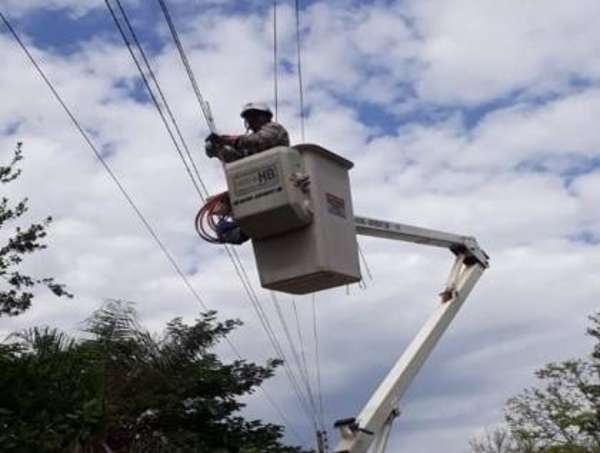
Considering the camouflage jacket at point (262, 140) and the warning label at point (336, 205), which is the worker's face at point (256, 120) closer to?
the camouflage jacket at point (262, 140)

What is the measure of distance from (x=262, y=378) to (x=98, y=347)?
436cm

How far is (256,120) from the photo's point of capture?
21.3 ft

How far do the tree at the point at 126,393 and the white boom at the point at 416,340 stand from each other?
7.36 ft

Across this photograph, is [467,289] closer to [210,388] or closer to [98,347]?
[98,347]

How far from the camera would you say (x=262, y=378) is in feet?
47.9

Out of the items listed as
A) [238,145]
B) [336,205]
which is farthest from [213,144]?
[336,205]

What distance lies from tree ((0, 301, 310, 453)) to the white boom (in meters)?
2.24

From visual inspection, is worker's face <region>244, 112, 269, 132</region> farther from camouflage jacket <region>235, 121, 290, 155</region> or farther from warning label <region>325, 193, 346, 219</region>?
warning label <region>325, 193, 346, 219</region>

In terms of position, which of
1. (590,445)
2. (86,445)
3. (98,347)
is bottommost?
(86,445)

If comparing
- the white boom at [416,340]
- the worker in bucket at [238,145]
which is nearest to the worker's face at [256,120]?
the worker in bucket at [238,145]

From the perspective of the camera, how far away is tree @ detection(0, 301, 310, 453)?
7551mm

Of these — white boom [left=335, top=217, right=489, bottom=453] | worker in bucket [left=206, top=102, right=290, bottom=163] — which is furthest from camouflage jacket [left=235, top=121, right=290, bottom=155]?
white boom [left=335, top=217, right=489, bottom=453]

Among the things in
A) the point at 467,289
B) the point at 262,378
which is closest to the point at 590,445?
the point at 262,378

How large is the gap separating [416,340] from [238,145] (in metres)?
3.01
